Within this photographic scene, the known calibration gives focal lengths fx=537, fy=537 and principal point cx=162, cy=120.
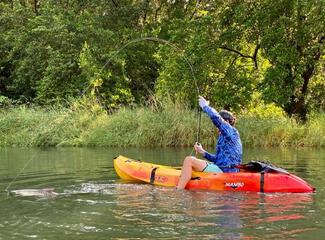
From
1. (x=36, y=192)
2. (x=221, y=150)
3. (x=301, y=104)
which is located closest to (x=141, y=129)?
(x=301, y=104)

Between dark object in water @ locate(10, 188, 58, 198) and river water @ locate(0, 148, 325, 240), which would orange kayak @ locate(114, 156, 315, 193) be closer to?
river water @ locate(0, 148, 325, 240)

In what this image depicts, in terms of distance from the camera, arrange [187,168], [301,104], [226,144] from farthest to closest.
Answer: [301,104], [187,168], [226,144]

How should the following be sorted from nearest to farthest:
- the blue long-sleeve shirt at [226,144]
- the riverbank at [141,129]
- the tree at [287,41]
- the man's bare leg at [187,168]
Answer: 1. the blue long-sleeve shirt at [226,144]
2. the man's bare leg at [187,168]
3. the riverbank at [141,129]
4. the tree at [287,41]

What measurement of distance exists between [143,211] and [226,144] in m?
2.61

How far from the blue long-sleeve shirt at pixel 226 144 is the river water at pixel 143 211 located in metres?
0.74

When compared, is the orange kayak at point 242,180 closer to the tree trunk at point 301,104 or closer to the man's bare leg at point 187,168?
the man's bare leg at point 187,168

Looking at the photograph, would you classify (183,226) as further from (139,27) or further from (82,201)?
(139,27)

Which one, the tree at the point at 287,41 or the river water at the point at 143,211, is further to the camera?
the tree at the point at 287,41

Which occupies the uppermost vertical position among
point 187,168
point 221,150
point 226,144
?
point 226,144

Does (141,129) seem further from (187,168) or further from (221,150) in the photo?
(221,150)

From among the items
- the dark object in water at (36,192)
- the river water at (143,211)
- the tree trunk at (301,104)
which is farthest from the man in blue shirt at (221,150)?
the tree trunk at (301,104)

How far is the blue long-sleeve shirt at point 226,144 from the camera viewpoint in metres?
9.65

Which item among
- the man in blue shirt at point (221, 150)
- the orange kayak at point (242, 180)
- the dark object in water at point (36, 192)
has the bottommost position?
the dark object in water at point (36, 192)

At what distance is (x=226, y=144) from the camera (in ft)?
32.3
